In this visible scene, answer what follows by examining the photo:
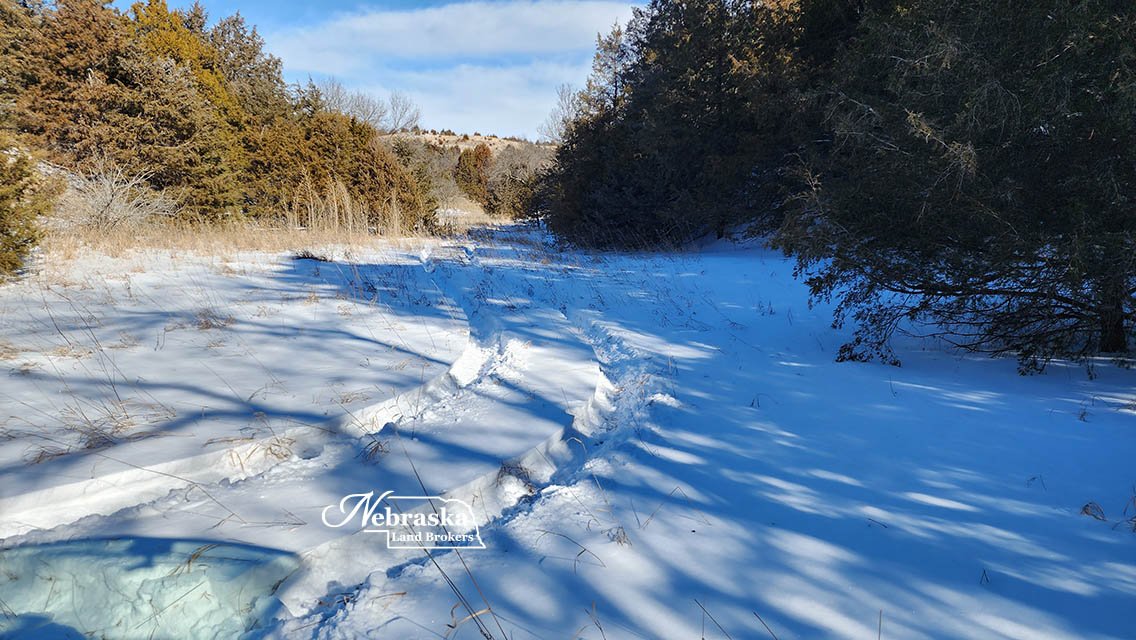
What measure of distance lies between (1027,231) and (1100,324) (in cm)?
108

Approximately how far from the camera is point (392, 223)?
48.1 ft

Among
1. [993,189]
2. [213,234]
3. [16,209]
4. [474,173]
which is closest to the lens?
[993,189]

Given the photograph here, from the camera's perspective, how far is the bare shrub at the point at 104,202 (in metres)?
9.23

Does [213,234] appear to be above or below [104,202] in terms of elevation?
below

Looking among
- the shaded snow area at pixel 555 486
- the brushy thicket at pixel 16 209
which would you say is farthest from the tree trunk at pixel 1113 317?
the brushy thicket at pixel 16 209

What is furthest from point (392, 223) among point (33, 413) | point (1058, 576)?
point (1058, 576)

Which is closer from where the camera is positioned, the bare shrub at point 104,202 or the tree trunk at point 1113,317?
the tree trunk at point 1113,317

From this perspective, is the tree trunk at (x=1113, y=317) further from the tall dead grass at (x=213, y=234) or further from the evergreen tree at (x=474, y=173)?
the evergreen tree at (x=474, y=173)

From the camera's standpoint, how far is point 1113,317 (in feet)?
11.1

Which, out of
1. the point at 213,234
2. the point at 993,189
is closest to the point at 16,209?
the point at 213,234

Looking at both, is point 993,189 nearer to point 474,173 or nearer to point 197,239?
point 197,239

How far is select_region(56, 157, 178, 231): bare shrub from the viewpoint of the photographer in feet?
30.3

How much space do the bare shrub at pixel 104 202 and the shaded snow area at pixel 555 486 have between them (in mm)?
6659

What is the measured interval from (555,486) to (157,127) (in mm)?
14250
